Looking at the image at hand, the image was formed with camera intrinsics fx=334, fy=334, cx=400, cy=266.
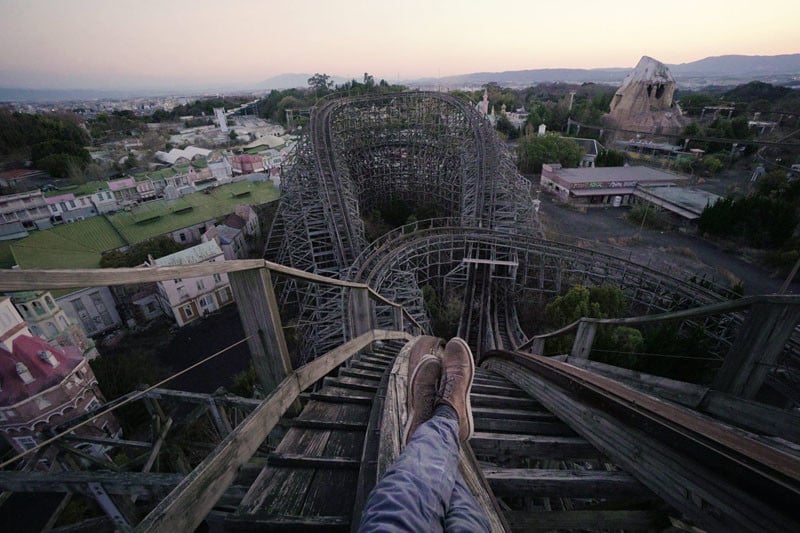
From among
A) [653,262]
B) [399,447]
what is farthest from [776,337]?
[653,262]

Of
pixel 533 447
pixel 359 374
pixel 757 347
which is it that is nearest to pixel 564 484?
pixel 533 447

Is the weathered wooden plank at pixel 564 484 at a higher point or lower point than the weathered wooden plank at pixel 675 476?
lower

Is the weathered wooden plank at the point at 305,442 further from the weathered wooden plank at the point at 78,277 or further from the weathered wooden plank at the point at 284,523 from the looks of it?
the weathered wooden plank at the point at 78,277

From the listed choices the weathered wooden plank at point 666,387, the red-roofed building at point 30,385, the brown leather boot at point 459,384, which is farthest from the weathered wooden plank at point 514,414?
the red-roofed building at point 30,385

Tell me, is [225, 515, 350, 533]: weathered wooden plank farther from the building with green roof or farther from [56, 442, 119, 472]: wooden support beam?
the building with green roof

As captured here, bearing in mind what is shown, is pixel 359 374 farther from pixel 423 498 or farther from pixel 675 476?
pixel 675 476
